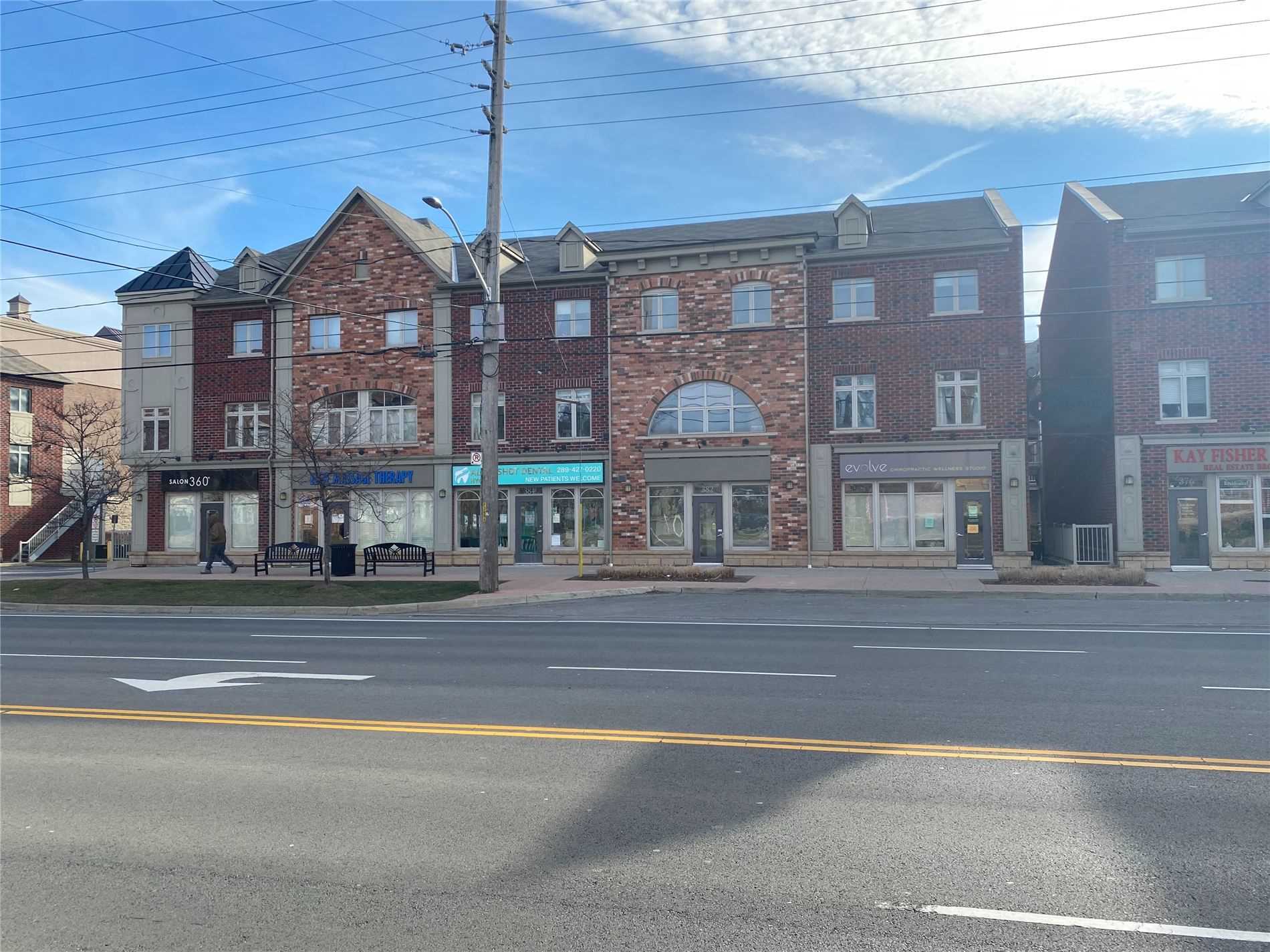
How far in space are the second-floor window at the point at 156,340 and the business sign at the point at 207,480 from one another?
434cm

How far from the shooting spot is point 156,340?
32875 mm

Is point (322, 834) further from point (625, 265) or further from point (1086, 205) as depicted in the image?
point (1086, 205)

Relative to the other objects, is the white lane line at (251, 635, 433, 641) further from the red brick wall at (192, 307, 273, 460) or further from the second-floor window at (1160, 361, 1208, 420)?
the second-floor window at (1160, 361, 1208, 420)

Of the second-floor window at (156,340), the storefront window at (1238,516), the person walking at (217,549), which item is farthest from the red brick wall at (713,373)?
the second-floor window at (156,340)

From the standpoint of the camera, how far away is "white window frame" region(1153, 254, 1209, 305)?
25.1 m

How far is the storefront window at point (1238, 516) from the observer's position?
24938 millimetres

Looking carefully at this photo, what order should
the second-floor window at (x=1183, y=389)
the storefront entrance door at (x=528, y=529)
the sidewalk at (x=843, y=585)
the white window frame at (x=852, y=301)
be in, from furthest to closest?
the storefront entrance door at (x=528, y=529)
the white window frame at (x=852, y=301)
the second-floor window at (x=1183, y=389)
the sidewalk at (x=843, y=585)

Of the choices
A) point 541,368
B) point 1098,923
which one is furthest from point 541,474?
point 1098,923

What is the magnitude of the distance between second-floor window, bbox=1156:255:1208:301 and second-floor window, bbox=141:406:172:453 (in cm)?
3219

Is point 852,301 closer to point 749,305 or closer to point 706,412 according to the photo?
point 749,305

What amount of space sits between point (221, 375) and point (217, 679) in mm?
24562

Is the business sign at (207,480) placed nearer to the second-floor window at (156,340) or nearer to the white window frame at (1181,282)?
the second-floor window at (156,340)

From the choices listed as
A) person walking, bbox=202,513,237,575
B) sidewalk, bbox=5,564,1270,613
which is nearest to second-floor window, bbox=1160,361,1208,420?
sidewalk, bbox=5,564,1270,613

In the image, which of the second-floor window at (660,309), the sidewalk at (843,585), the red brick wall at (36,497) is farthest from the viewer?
the red brick wall at (36,497)
